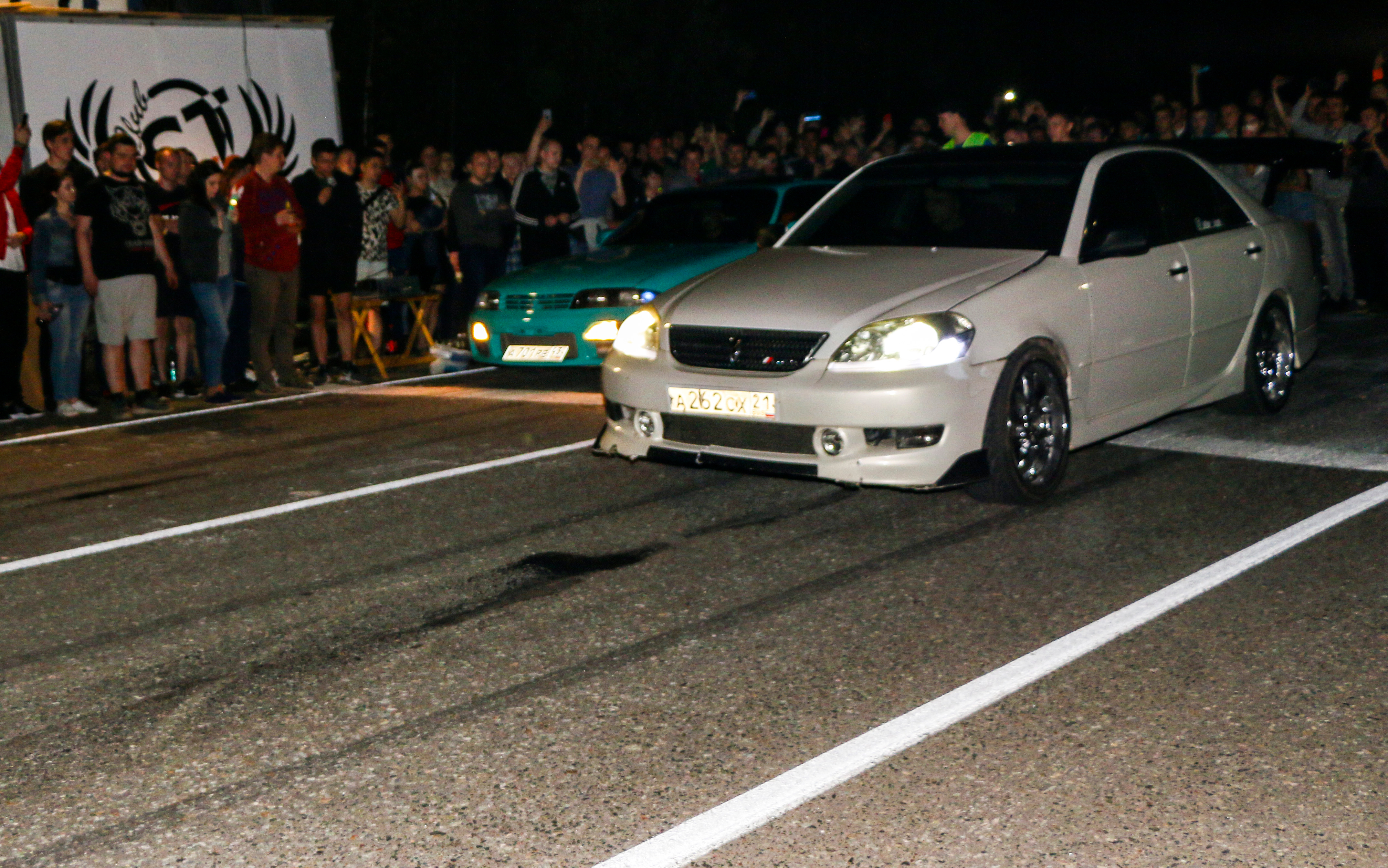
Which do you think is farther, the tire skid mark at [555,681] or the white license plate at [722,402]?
the white license plate at [722,402]

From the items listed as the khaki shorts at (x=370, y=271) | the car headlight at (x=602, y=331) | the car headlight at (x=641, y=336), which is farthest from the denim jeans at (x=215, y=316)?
the car headlight at (x=641, y=336)

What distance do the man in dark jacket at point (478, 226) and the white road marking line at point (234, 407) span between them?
1.18 meters

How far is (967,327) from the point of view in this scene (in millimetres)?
6449

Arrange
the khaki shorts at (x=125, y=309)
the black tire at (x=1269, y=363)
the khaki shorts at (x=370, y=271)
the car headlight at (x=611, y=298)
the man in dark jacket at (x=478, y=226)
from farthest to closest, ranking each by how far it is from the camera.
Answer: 1. the man in dark jacket at (x=478, y=226)
2. the khaki shorts at (x=370, y=271)
3. the car headlight at (x=611, y=298)
4. the khaki shorts at (x=125, y=309)
5. the black tire at (x=1269, y=363)

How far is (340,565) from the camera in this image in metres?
6.17

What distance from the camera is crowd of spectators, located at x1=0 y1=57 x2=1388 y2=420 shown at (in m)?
10.5

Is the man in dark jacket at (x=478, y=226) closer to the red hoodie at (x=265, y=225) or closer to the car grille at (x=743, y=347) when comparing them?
the red hoodie at (x=265, y=225)

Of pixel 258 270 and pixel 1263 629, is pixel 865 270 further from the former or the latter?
pixel 258 270

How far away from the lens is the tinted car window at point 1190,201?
7.88 meters

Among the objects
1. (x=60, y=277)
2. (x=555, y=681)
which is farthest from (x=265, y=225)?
(x=555, y=681)

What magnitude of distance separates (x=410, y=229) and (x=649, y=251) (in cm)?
342

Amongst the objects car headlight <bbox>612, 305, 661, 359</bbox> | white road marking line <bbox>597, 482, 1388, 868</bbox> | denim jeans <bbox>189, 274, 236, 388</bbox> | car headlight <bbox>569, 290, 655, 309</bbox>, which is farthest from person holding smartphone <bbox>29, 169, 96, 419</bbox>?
white road marking line <bbox>597, 482, 1388, 868</bbox>

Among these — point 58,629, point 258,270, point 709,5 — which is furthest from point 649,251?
point 709,5

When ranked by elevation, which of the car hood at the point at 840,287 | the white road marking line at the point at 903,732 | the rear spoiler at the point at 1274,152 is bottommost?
the white road marking line at the point at 903,732
